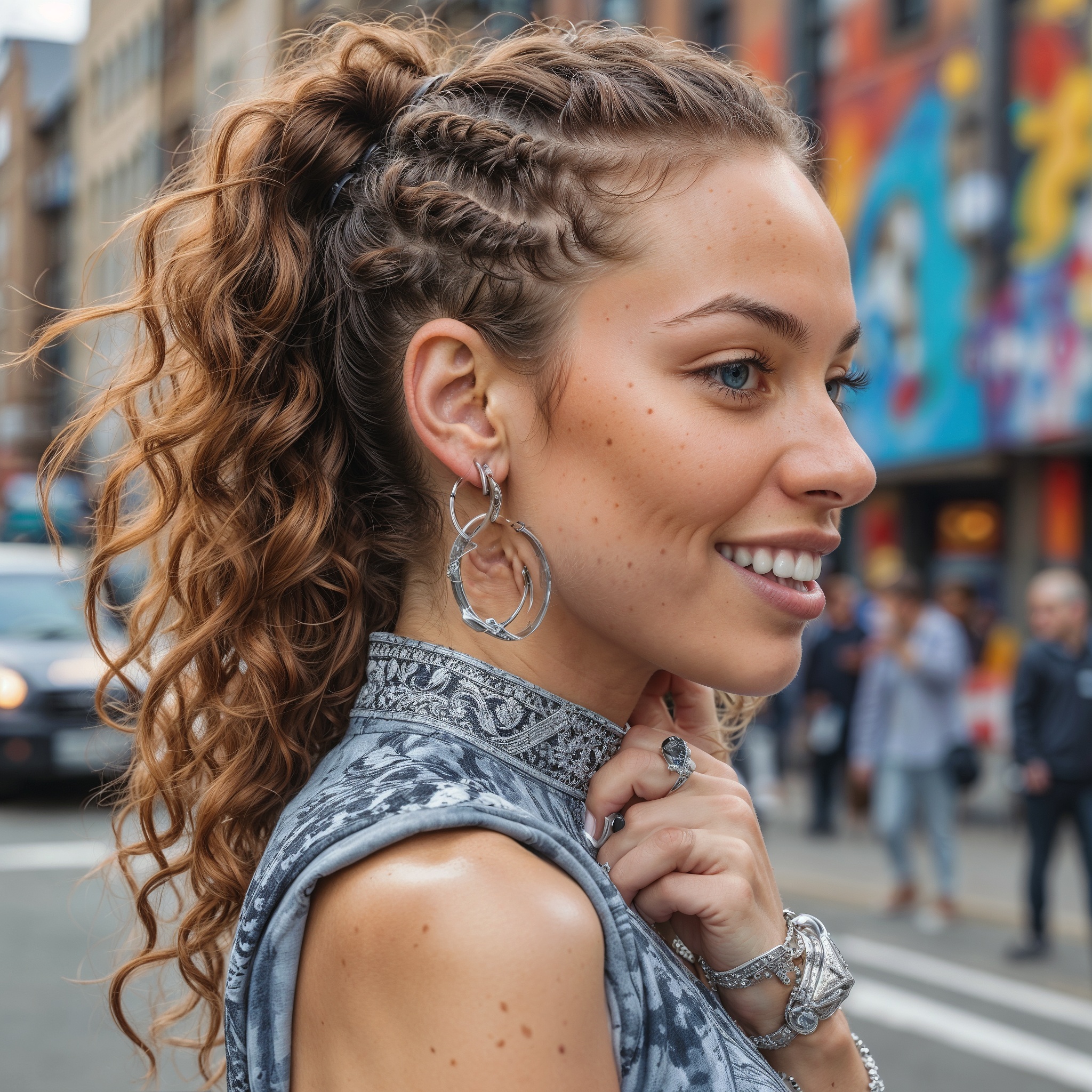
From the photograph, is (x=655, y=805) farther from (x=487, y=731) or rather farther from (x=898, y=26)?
(x=898, y=26)

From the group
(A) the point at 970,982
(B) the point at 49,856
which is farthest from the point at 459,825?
(B) the point at 49,856

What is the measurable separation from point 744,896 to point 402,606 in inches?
19.0

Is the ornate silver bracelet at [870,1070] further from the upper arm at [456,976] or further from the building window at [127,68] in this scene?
the building window at [127,68]

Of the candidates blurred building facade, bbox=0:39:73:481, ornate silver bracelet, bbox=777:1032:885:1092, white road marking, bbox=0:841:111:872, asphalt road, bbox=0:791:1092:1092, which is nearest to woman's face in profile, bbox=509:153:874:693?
ornate silver bracelet, bbox=777:1032:885:1092

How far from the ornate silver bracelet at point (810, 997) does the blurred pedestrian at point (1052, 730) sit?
233 inches

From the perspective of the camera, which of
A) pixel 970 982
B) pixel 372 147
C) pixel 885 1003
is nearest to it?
pixel 372 147

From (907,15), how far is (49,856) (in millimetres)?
12423

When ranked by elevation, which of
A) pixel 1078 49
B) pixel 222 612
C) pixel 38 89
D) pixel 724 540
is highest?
pixel 38 89

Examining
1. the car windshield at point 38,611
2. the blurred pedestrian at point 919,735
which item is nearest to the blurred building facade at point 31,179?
the car windshield at point 38,611

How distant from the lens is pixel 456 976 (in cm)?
99

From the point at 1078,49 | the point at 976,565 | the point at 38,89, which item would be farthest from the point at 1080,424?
the point at 38,89

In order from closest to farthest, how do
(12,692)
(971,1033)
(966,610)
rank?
1. (971,1033)
2. (12,692)
3. (966,610)

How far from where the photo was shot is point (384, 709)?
4.43ft

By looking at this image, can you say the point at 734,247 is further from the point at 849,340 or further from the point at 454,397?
the point at 454,397
